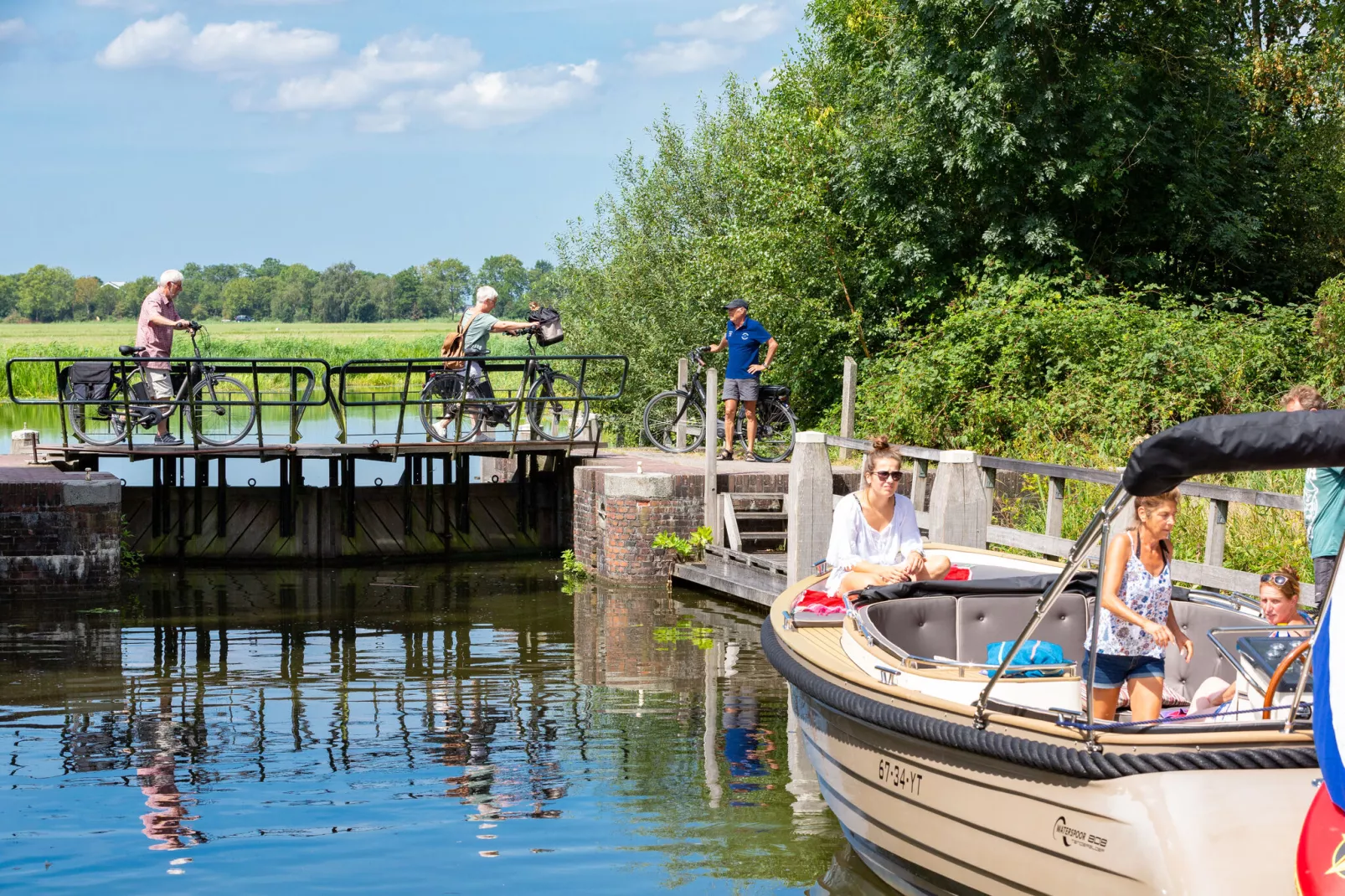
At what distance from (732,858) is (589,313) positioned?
25500 millimetres

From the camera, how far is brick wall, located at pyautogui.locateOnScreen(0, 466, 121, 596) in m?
14.9

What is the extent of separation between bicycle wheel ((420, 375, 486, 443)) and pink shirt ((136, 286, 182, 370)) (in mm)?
2897

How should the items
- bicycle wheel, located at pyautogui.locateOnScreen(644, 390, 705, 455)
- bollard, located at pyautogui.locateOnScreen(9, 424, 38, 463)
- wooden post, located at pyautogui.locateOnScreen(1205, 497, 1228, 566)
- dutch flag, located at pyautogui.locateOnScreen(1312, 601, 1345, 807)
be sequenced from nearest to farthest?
1. dutch flag, located at pyautogui.locateOnScreen(1312, 601, 1345, 807)
2. wooden post, located at pyautogui.locateOnScreen(1205, 497, 1228, 566)
3. bollard, located at pyautogui.locateOnScreen(9, 424, 38, 463)
4. bicycle wheel, located at pyautogui.locateOnScreen(644, 390, 705, 455)

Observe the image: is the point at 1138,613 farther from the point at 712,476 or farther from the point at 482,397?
the point at 482,397

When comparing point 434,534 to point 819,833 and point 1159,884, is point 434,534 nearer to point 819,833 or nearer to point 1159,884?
point 819,833

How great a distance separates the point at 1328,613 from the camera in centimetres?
370

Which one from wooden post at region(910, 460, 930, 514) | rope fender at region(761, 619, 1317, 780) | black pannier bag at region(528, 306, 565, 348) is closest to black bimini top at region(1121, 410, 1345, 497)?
rope fender at region(761, 619, 1317, 780)

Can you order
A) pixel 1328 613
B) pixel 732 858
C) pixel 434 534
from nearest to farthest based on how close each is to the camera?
pixel 1328 613 < pixel 732 858 < pixel 434 534

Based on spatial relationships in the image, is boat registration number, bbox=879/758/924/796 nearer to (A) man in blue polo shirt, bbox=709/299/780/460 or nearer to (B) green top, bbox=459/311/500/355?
(A) man in blue polo shirt, bbox=709/299/780/460

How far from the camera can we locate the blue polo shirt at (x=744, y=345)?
54.5 ft

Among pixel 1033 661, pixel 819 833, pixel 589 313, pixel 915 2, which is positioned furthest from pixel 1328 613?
pixel 589 313

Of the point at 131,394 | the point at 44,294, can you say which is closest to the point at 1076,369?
the point at 131,394

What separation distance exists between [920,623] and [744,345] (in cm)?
982

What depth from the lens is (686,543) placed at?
15797mm
